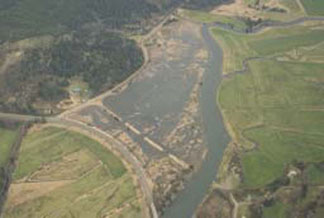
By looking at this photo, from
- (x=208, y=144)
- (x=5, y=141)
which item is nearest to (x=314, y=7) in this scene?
(x=208, y=144)

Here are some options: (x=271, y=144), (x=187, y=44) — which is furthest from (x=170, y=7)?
(x=271, y=144)

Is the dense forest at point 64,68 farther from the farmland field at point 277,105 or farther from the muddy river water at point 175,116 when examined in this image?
the farmland field at point 277,105

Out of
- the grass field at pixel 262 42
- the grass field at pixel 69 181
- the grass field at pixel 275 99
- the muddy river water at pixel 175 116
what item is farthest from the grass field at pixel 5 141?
the grass field at pixel 262 42

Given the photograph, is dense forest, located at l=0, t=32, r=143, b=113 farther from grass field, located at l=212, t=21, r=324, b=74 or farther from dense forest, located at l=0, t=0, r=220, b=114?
grass field, located at l=212, t=21, r=324, b=74

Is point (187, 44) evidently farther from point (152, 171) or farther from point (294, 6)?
point (152, 171)

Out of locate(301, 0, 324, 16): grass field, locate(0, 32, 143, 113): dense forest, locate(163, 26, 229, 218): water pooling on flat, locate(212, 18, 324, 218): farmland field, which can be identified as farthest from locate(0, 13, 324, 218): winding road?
locate(301, 0, 324, 16): grass field

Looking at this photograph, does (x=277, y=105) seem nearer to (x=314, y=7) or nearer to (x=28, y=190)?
(x=28, y=190)
